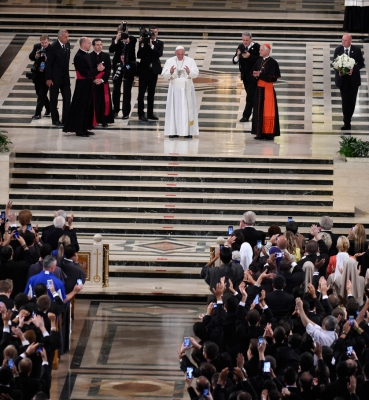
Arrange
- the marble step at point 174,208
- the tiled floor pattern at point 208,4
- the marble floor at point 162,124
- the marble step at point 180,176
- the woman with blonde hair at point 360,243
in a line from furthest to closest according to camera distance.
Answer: the tiled floor pattern at point 208,4 < the marble step at point 180,176 < the marble step at point 174,208 < the woman with blonde hair at point 360,243 < the marble floor at point 162,124

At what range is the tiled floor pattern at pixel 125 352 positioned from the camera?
12.0 meters

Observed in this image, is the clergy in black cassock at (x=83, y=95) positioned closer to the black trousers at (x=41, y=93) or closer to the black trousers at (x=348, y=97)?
the black trousers at (x=41, y=93)

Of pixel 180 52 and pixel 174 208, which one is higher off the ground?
pixel 180 52

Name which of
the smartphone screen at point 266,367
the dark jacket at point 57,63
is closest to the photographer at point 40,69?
the dark jacket at point 57,63

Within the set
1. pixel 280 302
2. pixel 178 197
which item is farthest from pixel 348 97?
pixel 280 302

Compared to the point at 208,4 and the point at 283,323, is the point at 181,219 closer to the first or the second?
the point at 283,323

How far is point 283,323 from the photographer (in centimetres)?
1042

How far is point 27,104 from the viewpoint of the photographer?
21688 millimetres

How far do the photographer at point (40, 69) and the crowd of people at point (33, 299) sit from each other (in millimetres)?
6310

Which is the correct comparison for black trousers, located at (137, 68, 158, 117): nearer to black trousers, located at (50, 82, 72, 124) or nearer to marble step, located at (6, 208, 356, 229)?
black trousers, located at (50, 82, 72, 124)

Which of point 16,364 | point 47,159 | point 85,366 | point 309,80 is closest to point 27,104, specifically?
point 47,159

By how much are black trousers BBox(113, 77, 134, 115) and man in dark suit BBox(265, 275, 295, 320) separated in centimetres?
910

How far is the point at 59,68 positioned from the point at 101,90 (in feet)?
2.56

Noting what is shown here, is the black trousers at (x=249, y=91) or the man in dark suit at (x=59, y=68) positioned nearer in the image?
the man in dark suit at (x=59, y=68)
